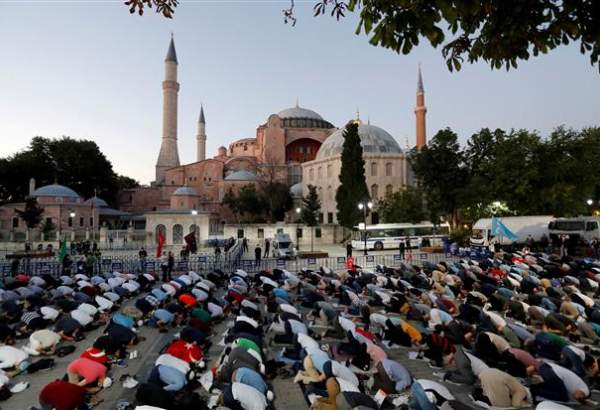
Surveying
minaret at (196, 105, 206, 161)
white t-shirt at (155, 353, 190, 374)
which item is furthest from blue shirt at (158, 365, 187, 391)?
minaret at (196, 105, 206, 161)

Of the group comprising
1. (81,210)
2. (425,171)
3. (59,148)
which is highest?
(59,148)

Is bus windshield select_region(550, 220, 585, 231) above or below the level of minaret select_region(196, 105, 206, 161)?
below

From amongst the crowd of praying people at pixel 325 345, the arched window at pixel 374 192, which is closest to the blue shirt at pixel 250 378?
the crowd of praying people at pixel 325 345

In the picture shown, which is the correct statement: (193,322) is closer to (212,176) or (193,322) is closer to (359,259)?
(359,259)

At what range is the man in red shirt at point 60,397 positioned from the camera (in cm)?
489

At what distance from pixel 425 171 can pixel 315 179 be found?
2054cm

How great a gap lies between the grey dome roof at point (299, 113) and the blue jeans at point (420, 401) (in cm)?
6487

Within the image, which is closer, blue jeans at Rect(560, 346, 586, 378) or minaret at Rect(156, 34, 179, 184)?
blue jeans at Rect(560, 346, 586, 378)

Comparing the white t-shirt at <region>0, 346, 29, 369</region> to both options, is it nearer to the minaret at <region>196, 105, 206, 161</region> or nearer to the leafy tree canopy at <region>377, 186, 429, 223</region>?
the leafy tree canopy at <region>377, 186, 429, 223</region>

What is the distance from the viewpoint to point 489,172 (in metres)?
27.4

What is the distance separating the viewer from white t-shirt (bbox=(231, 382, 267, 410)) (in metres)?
4.80

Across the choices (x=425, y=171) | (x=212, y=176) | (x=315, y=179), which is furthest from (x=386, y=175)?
(x=212, y=176)

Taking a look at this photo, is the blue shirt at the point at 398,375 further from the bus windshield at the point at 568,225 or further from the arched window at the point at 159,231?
the arched window at the point at 159,231

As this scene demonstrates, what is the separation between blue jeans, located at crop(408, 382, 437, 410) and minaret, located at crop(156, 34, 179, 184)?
57.5 meters
